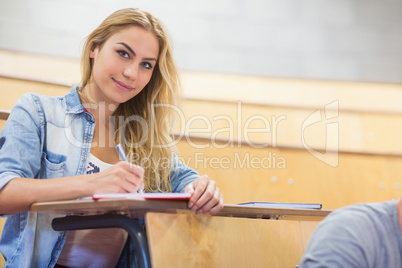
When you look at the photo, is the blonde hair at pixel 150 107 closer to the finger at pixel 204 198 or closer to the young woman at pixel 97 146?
the young woman at pixel 97 146

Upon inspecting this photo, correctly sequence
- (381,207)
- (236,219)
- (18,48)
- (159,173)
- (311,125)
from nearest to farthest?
(381,207), (236,219), (159,173), (18,48), (311,125)

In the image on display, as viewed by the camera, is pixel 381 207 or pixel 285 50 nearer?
pixel 381 207

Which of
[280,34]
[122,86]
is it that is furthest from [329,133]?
[122,86]

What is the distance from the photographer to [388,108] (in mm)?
1783

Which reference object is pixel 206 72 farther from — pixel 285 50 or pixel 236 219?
pixel 236 219

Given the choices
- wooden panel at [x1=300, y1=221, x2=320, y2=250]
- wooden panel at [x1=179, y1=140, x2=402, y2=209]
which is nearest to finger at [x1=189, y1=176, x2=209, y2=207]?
wooden panel at [x1=300, y1=221, x2=320, y2=250]

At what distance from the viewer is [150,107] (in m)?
1.24

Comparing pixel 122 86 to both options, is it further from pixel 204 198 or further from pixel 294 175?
pixel 294 175

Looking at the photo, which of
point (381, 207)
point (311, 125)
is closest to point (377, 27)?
point (311, 125)

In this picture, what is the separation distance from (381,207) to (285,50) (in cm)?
144

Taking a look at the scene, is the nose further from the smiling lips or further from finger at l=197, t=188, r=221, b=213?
finger at l=197, t=188, r=221, b=213

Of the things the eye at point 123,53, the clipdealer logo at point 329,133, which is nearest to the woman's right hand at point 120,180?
the eye at point 123,53

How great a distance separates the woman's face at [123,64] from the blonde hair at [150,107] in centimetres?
2

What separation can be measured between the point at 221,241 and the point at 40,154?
40 cm
